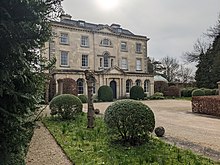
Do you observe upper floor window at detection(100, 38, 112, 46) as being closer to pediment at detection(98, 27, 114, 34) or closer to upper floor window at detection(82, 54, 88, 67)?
pediment at detection(98, 27, 114, 34)

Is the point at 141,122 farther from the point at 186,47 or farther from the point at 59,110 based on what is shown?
the point at 186,47

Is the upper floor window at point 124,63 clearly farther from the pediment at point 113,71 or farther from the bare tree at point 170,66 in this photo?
the bare tree at point 170,66

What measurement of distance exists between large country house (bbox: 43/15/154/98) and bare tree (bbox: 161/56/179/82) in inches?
680

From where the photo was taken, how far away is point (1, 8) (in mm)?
3156

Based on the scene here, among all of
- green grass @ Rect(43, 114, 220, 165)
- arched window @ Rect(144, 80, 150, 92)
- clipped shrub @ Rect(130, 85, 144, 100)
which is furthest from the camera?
arched window @ Rect(144, 80, 150, 92)

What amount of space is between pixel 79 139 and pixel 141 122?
237 cm

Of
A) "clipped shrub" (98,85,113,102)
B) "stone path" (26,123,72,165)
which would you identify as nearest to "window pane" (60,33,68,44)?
"clipped shrub" (98,85,113,102)

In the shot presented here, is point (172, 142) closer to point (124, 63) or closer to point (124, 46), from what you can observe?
point (124, 63)

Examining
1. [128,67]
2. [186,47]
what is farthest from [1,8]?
[186,47]

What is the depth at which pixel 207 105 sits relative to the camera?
16.5 m

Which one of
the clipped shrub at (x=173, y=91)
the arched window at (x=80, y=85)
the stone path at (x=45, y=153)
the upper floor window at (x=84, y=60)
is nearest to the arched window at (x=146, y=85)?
the clipped shrub at (x=173, y=91)

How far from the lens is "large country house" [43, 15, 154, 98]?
31562mm

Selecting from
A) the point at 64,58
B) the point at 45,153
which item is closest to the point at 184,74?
the point at 64,58

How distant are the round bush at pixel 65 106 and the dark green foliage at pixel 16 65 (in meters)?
7.53
